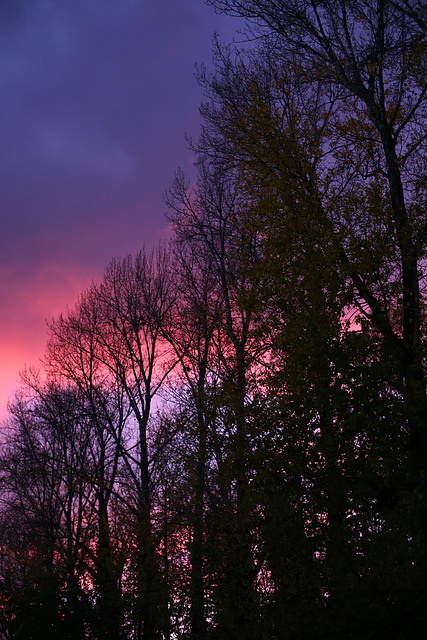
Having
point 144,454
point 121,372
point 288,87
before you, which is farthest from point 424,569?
point 121,372

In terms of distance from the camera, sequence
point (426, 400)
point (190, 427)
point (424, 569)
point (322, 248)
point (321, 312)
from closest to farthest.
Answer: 1. point (424, 569)
2. point (426, 400)
3. point (321, 312)
4. point (322, 248)
5. point (190, 427)

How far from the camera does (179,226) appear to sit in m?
22.0

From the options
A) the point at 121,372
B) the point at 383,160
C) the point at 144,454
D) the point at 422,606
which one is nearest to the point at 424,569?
the point at 422,606

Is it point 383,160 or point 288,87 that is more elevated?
point 288,87

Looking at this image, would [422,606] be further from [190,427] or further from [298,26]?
[298,26]

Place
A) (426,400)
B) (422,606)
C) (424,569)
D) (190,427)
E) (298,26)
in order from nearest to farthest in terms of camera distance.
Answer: (422,606)
(424,569)
(426,400)
(190,427)
(298,26)

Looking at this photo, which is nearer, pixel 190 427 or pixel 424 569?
pixel 424 569

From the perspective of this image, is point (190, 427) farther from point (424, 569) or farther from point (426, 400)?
point (424, 569)

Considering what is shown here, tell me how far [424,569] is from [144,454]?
15292 mm

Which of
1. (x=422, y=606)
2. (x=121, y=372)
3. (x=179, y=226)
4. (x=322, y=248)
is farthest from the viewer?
(x=121, y=372)

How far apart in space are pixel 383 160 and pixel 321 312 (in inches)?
207

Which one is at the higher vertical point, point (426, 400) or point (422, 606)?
point (426, 400)

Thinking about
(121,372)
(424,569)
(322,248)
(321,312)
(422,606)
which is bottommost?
(422,606)

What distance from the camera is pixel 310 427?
533 inches
